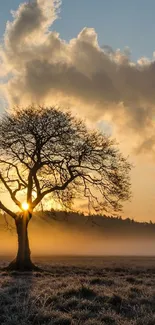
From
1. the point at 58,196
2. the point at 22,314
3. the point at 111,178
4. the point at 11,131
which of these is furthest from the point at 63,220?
the point at 22,314

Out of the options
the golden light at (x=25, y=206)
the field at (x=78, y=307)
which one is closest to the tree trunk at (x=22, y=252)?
the golden light at (x=25, y=206)

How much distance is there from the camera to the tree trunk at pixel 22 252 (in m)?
34.0

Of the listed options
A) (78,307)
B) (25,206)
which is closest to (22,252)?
(25,206)

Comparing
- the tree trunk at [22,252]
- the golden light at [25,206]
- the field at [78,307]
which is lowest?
the field at [78,307]

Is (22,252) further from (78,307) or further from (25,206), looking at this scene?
(78,307)

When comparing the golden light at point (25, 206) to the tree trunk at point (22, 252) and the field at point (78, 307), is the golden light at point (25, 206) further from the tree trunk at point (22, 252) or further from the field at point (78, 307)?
→ the field at point (78, 307)

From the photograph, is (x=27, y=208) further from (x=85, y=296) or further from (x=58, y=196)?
(x=85, y=296)

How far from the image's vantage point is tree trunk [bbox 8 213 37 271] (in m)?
34.0

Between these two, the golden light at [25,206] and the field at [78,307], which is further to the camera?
the golden light at [25,206]

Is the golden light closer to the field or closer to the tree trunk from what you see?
the tree trunk

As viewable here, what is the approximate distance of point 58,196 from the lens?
121ft

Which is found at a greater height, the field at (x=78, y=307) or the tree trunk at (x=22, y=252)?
the tree trunk at (x=22, y=252)

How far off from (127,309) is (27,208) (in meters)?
25.1

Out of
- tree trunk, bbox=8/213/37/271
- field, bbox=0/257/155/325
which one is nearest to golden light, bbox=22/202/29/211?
tree trunk, bbox=8/213/37/271
